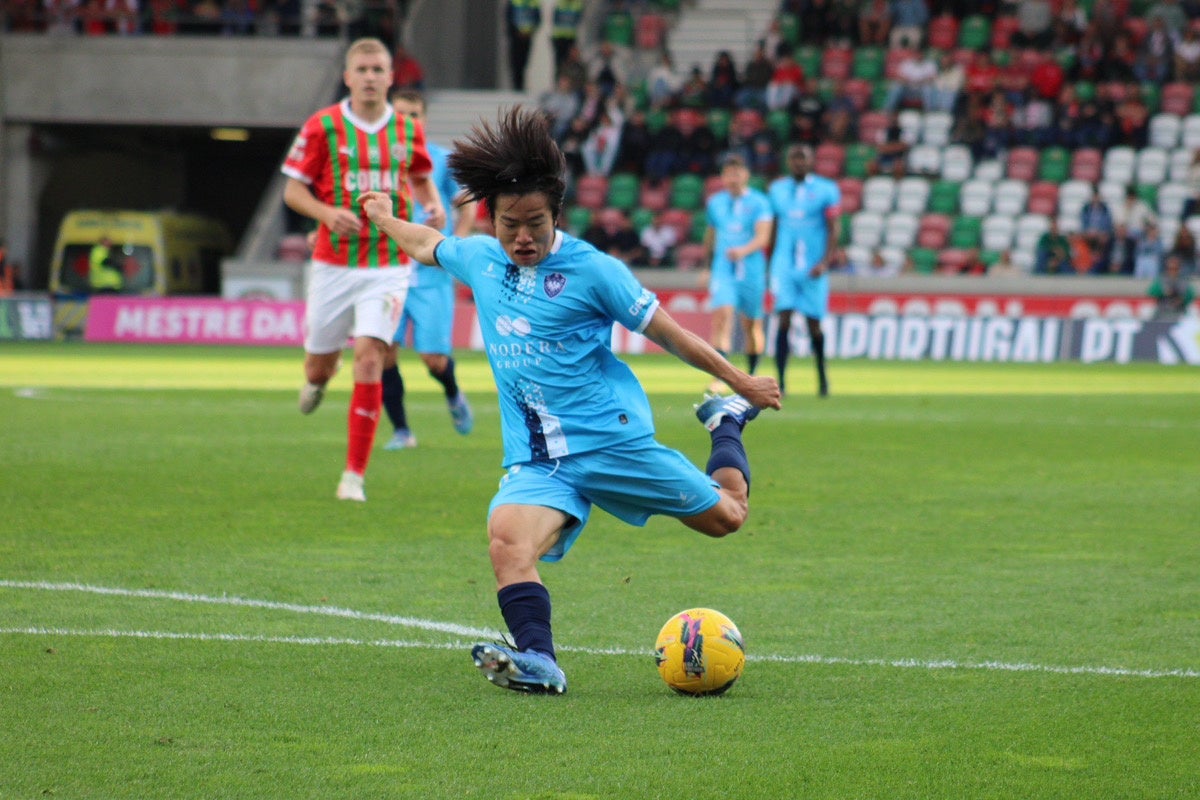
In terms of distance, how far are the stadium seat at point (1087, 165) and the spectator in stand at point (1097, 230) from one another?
1463 millimetres

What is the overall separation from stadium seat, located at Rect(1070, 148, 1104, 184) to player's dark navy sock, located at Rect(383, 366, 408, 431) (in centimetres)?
2079

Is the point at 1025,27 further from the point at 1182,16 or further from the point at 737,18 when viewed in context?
the point at 737,18

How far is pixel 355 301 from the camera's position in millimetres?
9109

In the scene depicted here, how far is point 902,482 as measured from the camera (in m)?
10.1

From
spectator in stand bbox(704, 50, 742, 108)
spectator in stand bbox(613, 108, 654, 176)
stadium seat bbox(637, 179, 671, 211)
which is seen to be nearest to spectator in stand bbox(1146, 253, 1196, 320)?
stadium seat bbox(637, 179, 671, 211)

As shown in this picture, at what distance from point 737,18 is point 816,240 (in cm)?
1913

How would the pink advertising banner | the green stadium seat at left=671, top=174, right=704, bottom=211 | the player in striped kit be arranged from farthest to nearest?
the green stadium seat at left=671, top=174, right=704, bottom=211 → the pink advertising banner → the player in striped kit

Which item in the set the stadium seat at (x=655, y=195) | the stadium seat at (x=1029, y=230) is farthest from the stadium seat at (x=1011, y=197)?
the stadium seat at (x=655, y=195)

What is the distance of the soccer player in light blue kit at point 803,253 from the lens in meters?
16.8

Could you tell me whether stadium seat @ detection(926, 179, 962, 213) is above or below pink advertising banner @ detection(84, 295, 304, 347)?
above

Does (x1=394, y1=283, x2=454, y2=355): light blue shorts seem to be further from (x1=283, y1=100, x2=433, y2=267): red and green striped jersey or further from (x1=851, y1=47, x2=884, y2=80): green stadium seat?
(x1=851, y1=47, x2=884, y2=80): green stadium seat

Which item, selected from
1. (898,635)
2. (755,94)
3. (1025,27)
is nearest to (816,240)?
(898,635)

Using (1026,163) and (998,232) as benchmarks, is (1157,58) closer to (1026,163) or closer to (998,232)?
(1026,163)

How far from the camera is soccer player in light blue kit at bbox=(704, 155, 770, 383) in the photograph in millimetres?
17062
